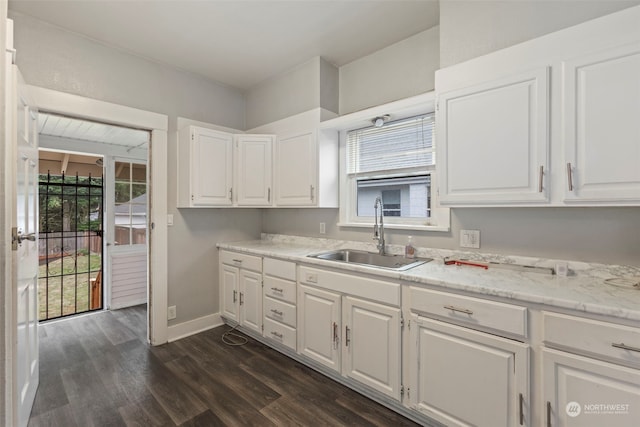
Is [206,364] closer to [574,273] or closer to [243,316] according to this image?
[243,316]

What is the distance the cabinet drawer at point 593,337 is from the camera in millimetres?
1126

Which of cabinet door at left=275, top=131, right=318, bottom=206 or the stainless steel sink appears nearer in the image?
the stainless steel sink

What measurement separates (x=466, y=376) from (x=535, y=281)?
61 cm

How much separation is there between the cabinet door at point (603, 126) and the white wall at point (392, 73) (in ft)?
3.51

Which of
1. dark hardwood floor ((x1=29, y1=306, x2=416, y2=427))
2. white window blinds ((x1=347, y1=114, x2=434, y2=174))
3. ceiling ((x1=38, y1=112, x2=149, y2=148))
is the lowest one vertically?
dark hardwood floor ((x1=29, y1=306, x2=416, y2=427))

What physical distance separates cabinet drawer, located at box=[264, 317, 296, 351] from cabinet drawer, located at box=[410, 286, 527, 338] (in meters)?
1.16

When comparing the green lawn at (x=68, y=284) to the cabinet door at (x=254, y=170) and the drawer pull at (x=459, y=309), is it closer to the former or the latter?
the cabinet door at (x=254, y=170)

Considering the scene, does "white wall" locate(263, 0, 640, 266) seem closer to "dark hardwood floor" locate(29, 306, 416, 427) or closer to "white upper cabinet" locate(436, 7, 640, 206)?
"white upper cabinet" locate(436, 7, 640, 206)

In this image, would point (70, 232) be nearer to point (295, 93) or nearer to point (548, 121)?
point (295, 93)

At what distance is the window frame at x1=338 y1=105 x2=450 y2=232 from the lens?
2.25m

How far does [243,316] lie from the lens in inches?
115

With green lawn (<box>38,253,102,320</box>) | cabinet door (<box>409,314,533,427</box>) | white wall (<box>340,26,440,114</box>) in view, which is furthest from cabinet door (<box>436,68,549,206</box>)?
green lawn (<box>38,253,102,320</box>)

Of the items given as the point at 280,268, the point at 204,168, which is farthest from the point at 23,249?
the point at 280,268

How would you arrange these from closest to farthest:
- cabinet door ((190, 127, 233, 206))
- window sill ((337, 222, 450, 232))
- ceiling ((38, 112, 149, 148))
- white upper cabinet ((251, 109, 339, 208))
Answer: window sill ((337, 222, 450, 232)) < white upper cabinet ((251, 109, 339, 208)) < cabinet door ((190, 127, 233, 206)) < ceiling ((38, 112, 149, 148))
